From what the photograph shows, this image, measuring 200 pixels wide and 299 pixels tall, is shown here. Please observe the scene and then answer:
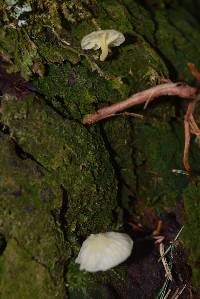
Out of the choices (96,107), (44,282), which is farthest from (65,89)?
(44,282)

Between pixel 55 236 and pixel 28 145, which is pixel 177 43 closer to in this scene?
pixel 28 145

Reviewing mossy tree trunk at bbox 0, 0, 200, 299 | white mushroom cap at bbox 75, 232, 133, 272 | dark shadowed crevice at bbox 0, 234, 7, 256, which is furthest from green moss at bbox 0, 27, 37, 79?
white mushroom cap at bbox 75, 232, 133, 272

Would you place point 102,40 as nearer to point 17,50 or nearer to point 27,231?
point 17,50

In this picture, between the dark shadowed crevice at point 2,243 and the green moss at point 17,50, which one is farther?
the green moss at point 17,50

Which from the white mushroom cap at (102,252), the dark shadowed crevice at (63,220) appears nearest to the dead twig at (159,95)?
the dark shadowed crevice at (63,220)

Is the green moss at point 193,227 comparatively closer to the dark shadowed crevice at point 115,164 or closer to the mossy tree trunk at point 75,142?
the mossy tree trunk at point 75,142

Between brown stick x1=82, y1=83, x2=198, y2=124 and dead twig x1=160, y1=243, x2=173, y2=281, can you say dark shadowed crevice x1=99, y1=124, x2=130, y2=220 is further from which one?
dead twig x1=160, y1=243, x2=173, y2=281
